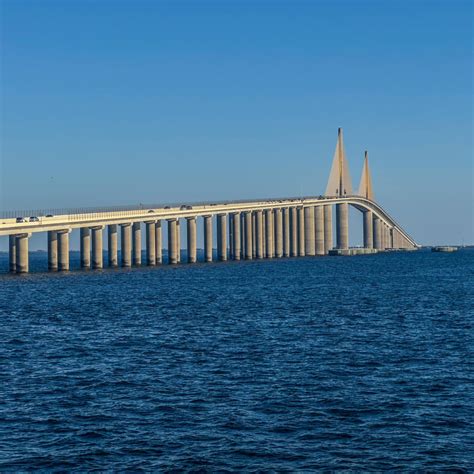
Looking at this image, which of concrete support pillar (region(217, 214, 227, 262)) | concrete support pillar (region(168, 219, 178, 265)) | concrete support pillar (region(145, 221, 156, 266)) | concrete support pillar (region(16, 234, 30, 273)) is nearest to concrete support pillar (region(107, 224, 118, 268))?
concrete support pillar (region(145, 221, 156, 266))

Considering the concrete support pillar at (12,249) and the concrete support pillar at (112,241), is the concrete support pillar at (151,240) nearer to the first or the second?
the concrete support pillar at (112,241)

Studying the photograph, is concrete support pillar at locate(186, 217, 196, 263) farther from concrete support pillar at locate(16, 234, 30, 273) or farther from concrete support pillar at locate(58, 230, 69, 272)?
concrete support pillar at locate(16, 234, 30, 273)

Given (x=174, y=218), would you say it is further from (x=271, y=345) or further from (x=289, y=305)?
(x=271, y=345)

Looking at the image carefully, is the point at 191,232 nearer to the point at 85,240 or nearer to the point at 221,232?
the point at 221,232

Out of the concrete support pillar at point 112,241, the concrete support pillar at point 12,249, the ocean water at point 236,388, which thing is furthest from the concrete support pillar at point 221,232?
the ocean water at point 236,388

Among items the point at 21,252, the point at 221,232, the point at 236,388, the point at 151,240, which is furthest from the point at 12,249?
the point at 236,388

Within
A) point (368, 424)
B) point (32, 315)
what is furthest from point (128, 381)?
point (32, 315)
